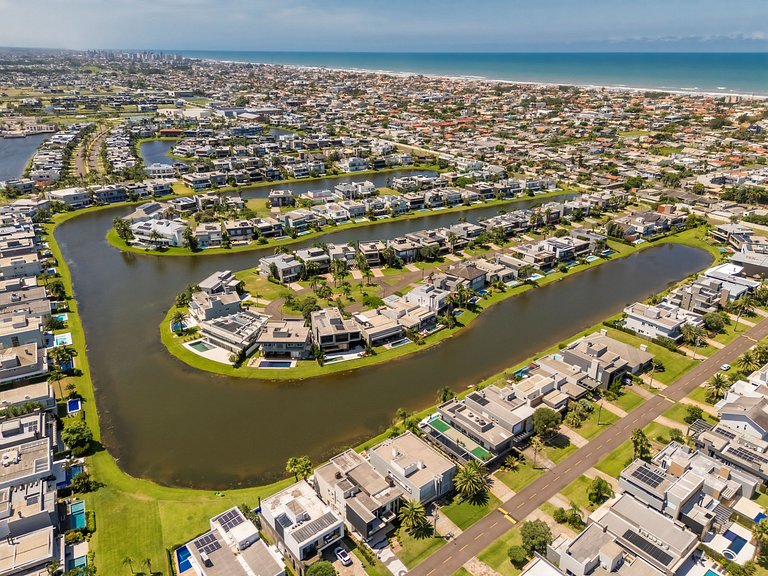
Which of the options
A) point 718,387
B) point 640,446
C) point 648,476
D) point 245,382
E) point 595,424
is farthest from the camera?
point 245,382

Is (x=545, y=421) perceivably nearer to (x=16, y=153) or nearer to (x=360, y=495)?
(x=360, y=495)

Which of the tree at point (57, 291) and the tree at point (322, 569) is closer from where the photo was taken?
the tree at point (322, 569)

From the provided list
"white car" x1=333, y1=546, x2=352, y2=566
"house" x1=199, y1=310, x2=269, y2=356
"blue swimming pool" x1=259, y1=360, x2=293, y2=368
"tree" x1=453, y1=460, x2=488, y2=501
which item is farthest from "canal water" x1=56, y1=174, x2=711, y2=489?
"tree" x1=453, y1=460, x2=488, y2=501

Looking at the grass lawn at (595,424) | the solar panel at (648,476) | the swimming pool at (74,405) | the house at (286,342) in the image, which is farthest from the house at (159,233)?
the solar panel at (648,476)

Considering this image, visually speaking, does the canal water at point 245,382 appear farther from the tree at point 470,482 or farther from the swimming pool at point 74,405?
the tree at point 470,482

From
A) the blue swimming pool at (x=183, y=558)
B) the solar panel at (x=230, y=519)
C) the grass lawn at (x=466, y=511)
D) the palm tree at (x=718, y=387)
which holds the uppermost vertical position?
the palm tree at (x=718, y=387)

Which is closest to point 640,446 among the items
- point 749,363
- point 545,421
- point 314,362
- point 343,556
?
point 545,421

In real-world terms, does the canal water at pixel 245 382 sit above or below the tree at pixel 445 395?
below
